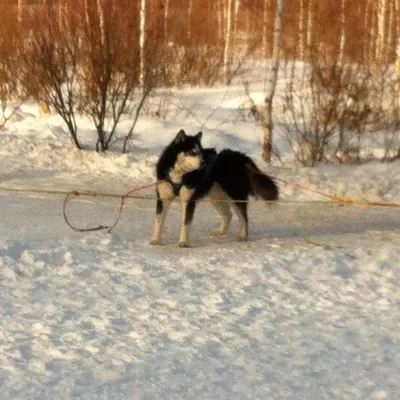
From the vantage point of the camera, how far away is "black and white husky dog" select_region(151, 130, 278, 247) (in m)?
7.91

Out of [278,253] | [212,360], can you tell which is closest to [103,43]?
[278,253]

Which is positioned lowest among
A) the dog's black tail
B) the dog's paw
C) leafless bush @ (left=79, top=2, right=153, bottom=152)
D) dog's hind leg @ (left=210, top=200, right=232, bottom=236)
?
the dog's paw

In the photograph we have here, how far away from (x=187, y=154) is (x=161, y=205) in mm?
549

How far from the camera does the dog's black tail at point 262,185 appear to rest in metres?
8.55

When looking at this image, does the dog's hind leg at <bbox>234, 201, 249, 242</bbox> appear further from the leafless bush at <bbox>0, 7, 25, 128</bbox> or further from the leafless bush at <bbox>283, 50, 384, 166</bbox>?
the leafless bush at <bbox>0, 7, 25, 128</bbox>

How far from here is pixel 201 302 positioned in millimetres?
6070

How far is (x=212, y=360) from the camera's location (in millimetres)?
4875

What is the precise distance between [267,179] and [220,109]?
1194cm

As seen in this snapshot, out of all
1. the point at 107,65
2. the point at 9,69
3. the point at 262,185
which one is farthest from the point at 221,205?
the point at 9,69

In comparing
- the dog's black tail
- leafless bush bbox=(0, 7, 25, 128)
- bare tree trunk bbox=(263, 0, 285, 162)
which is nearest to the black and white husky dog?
the dog's black tail

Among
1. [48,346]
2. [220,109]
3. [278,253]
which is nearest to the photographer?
[48,346]

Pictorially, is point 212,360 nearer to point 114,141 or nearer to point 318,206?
point 318,206

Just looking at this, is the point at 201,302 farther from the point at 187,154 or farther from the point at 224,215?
the point at 224,215

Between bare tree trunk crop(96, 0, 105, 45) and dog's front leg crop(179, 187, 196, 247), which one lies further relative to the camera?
bare tree trunk crop(96, 0, 105, 45)
